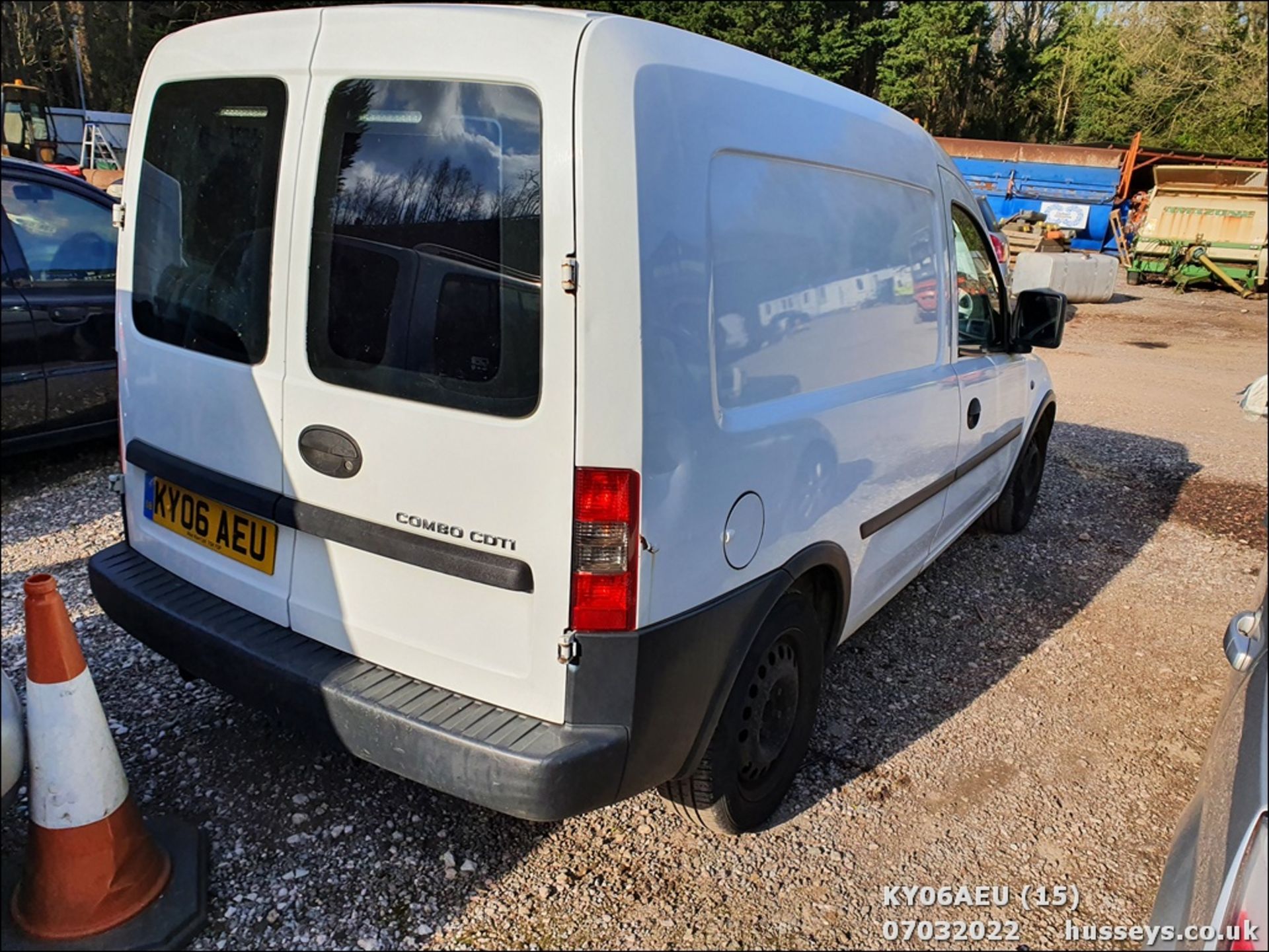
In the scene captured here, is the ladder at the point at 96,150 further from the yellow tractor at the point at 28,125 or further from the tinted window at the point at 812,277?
the tinted window at the point at 812,277

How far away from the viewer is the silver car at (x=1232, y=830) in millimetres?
1300

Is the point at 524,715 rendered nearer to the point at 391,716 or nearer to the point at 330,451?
the point at 391,716

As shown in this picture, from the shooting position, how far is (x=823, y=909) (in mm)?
2279

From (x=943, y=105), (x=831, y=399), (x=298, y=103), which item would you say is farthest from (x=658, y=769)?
(x=943, y=105)

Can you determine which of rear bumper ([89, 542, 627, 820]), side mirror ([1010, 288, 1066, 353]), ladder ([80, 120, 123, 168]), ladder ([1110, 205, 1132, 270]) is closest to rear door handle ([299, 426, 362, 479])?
rear bumper ([89, 542, 627, 820])

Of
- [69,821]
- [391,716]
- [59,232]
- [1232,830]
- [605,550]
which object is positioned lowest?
[69,821]

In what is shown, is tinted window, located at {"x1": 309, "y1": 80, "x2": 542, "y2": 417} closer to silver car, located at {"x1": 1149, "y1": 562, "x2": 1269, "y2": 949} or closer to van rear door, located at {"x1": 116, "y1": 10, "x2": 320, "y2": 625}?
van rear door, located at {"x1": 116, "y1": 10, "x2": 320, "y2": 625}

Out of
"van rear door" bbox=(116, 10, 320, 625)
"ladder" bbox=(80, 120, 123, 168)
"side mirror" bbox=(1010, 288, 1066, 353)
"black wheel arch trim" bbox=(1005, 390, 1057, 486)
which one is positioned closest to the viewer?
"van rear door" bbox=(116, 10, 320, 625)

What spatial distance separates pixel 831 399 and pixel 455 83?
1.27m

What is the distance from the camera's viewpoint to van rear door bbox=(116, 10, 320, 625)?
2119mm

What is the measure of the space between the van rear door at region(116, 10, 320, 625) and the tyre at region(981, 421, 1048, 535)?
148 inches

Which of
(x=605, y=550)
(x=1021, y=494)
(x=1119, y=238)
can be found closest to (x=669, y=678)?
(x=605, y=550)

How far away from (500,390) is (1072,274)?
14.9 metres

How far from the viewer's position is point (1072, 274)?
14.4 metres
